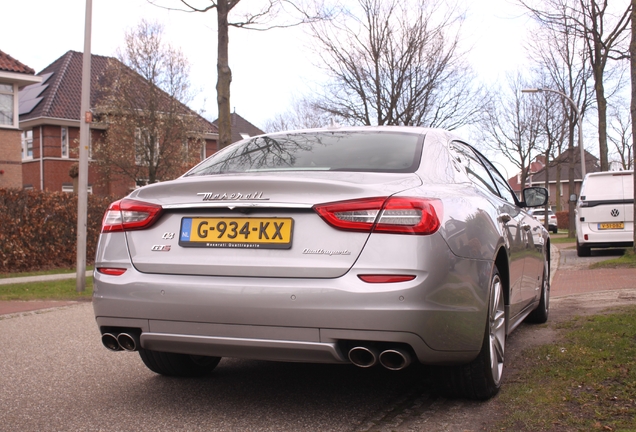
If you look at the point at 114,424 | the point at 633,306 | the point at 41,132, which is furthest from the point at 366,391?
the point at 41,132

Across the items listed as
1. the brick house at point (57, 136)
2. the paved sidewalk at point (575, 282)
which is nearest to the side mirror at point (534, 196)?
the paved sidewalk at point (575, 282)

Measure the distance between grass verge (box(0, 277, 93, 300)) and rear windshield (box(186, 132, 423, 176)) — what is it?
20.1 ft

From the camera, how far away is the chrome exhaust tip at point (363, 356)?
3266mm

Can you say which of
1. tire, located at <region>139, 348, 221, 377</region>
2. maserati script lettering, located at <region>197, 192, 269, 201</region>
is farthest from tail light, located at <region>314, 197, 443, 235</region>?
tire, located at <region>139, 348, 221, 377</region>

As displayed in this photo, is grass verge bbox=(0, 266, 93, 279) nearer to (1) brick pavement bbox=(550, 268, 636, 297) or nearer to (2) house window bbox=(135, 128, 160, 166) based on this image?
(1) brick pavement bbox=(550, 268, 636, 297)

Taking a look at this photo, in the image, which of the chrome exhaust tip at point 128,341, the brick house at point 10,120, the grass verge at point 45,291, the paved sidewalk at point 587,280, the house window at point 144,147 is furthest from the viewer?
the house window at point 144,147

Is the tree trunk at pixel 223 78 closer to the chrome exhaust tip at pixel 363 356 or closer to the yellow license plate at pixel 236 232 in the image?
the yellow license plate at pixel 236 232

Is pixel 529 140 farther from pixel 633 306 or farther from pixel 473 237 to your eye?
pixel 473 237

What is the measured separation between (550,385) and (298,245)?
1756 millimetres

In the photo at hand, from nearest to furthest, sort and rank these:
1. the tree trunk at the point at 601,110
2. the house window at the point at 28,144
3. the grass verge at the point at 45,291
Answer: the grass verge at the point at 45,291 < the tree trunk at the point at 601,110 < the house window at the point at 28,144

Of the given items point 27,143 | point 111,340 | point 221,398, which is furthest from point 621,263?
point 27,143

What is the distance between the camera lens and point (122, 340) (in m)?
3.71

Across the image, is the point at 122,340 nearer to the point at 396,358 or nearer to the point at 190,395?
the point at 190,395

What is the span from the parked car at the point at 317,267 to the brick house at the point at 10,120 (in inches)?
958
